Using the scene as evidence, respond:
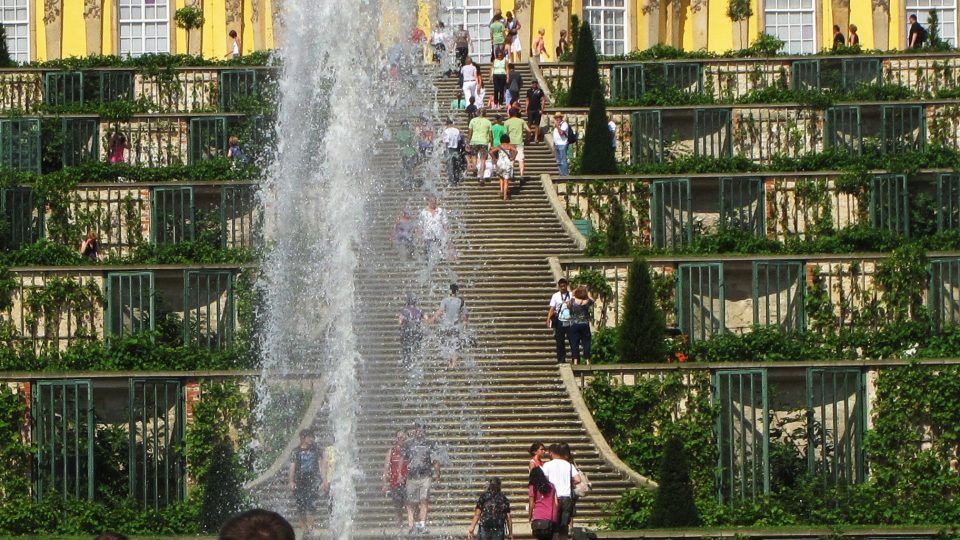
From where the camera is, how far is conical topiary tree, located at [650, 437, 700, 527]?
27078mm

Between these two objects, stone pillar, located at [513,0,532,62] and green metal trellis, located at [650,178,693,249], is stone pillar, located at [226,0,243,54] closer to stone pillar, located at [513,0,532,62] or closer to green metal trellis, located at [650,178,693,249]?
stone pillar, located at [513,0,532,62]

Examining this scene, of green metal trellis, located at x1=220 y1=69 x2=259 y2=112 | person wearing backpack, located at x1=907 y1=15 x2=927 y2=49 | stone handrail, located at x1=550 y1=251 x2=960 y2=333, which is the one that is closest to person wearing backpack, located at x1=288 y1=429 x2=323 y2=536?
stone handrail, located at x1=550 y1=251 x2=960 y2=333

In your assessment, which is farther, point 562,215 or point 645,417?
point 562,215

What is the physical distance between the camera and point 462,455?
29.0 m

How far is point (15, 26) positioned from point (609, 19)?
11275 millimetres

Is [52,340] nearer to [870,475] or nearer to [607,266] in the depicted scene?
[607,266]

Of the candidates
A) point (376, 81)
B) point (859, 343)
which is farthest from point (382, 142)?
point (859, 343)

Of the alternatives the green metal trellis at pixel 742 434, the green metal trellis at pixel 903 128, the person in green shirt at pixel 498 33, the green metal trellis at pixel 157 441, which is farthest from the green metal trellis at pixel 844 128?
the green metal trellis at pixel 157 441

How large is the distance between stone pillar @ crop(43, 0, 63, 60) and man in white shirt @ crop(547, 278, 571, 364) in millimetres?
19590

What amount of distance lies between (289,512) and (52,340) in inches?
297

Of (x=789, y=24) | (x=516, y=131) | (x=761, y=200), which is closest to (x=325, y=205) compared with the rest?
(x=516, y=131)

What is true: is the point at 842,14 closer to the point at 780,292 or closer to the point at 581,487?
the point at 780,292

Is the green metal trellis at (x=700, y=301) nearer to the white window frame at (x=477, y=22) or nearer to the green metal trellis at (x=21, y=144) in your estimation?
the green metal trellis at (x=21, y=144)

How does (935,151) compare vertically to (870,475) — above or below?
above
